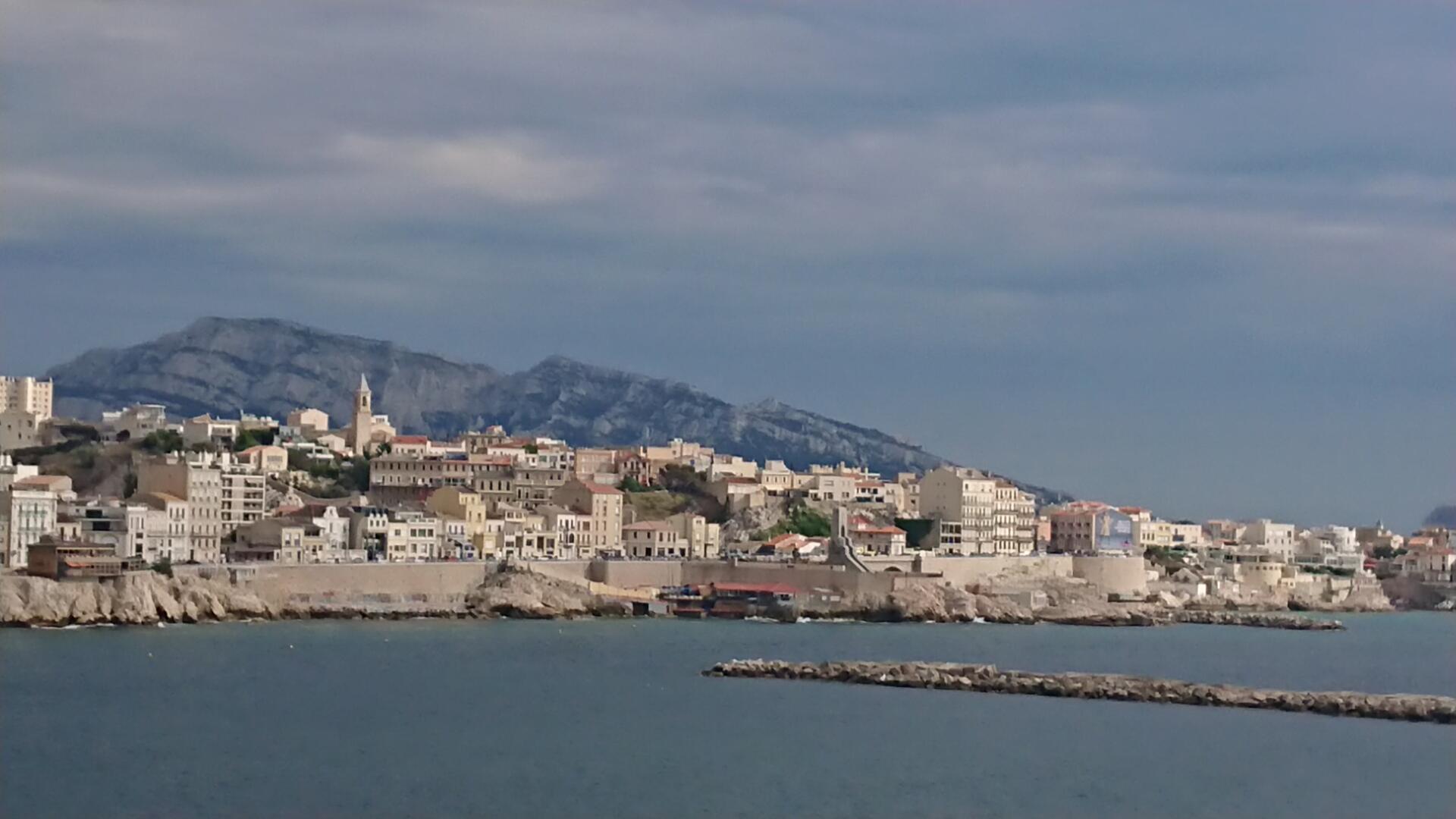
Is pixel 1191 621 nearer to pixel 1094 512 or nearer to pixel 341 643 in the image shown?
pixel 1094 512

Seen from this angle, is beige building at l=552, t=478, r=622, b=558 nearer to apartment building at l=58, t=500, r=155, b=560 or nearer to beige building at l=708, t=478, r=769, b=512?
beige building at l=708, t=478, r=769, b=512

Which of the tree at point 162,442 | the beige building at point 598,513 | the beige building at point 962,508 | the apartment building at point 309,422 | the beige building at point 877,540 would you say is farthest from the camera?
the apartment building at point 309,422

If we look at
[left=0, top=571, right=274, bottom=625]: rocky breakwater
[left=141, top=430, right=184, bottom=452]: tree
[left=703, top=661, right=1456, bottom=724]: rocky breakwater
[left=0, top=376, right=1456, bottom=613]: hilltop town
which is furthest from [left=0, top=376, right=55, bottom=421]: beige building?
[left=703, top=661, right=1456, bottom=724]: rocky breakwater

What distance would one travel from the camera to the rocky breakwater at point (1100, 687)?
40250mm

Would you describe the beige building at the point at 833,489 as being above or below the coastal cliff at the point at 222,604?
above

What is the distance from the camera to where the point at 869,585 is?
71.7m

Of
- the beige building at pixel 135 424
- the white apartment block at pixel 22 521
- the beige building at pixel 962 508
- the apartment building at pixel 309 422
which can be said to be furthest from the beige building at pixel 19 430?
the beige building at pixel 962 508

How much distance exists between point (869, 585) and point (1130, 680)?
28303 mm

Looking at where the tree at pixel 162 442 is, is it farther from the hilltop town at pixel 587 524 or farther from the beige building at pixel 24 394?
the beige building at pixel 24 394

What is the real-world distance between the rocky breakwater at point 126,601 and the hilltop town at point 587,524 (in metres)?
0.77

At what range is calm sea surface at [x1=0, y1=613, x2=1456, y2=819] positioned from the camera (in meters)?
30.9

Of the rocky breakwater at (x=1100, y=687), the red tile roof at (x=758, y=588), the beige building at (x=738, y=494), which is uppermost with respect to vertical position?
the beige building at (x=738, y=494)

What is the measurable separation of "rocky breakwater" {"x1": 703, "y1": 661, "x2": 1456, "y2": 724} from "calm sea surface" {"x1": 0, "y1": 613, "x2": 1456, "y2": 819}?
0.54 m

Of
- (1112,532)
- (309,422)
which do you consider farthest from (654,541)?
(309,422)
